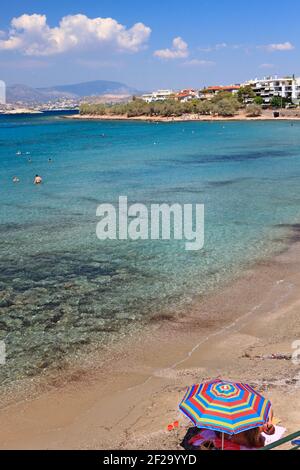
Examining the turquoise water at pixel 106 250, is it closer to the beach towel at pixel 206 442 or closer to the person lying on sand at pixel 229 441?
the beach towel at pixel 206 442

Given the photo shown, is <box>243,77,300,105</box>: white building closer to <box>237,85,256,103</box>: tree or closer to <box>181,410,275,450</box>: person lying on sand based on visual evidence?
<box>237,85,256,103</box>: tree

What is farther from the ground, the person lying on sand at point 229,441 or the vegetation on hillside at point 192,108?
→ the vegetation on hillside at point 192,108

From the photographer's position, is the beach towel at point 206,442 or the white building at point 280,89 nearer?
the beach towel at point 206,442

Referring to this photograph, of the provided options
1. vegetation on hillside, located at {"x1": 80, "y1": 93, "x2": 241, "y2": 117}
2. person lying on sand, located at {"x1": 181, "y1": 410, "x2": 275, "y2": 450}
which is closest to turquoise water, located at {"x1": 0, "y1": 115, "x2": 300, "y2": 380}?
person lying on sand, located at {"x1": 181, "y1": 410, "x2": 275, "y2": 450}

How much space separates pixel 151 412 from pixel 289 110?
507ft

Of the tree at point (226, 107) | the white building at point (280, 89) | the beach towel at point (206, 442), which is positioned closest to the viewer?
the beach towel at point (206, 442)

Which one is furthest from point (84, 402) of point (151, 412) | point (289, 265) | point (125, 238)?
point (125, 238)

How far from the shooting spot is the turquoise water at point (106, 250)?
15.8 m

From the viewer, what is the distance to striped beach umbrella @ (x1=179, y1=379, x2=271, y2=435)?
908 cm

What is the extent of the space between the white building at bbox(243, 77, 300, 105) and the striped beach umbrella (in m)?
179

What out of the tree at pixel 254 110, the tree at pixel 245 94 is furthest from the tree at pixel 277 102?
the tree at pixel 245 94

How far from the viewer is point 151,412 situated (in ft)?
36.6

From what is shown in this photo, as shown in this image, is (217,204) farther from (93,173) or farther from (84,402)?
(84,402)

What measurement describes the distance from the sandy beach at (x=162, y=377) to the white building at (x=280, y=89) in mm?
172432
